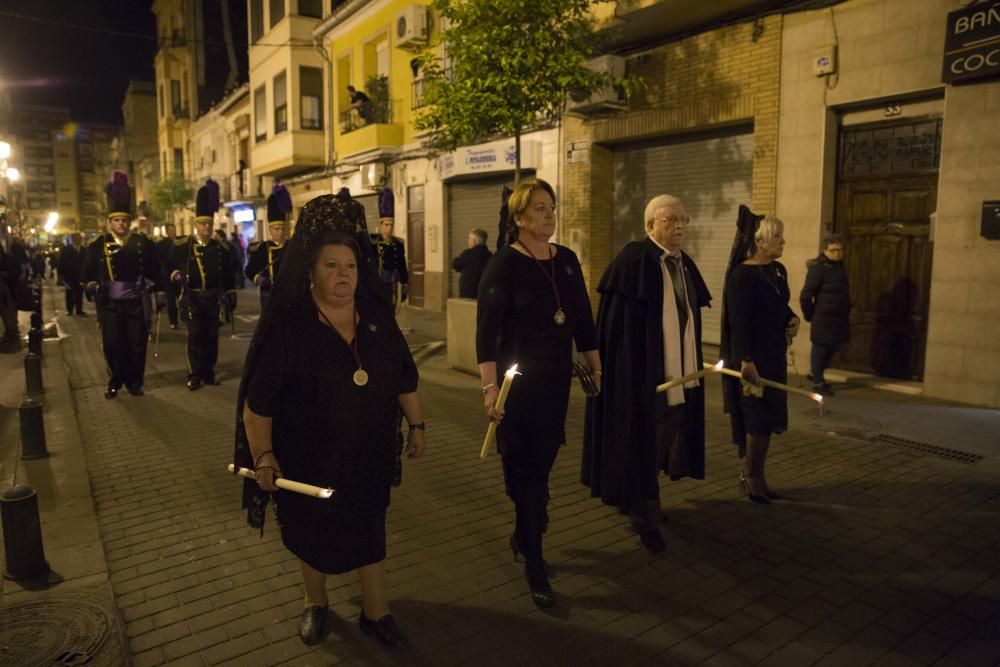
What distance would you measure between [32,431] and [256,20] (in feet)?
77.0

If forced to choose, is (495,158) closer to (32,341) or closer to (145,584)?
(32,341)

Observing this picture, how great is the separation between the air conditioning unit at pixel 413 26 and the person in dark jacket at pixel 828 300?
1135 centimetres

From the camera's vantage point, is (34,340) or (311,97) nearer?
(34,340)

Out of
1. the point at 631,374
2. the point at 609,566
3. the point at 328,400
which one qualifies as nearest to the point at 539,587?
the point at 609,566

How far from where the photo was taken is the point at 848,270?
9086 millimetres

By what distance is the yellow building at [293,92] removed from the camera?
2211 centimetres

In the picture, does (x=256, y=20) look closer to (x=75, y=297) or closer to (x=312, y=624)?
(x=75, y=297)

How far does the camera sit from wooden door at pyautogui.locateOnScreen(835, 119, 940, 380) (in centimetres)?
834

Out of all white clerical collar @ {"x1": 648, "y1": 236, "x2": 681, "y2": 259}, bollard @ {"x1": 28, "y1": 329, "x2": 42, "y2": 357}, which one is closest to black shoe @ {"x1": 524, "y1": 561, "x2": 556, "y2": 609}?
white clerical collar @ {"x1": 648, "y1": 236, "x2": 681, "y2": 259}

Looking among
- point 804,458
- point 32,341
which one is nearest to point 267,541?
point 804,458

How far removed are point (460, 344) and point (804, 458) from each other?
5070 millimetres

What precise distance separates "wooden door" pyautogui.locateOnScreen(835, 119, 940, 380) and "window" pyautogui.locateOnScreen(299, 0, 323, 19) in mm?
18388

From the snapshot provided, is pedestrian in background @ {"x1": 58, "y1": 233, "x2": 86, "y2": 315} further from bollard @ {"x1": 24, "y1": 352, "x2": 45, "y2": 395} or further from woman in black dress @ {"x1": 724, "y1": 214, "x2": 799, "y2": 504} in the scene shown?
woman in black dress @ {"x1": 724, "y1": 214, "x2": 799, "y2": 504}

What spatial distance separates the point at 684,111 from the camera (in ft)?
35.6
